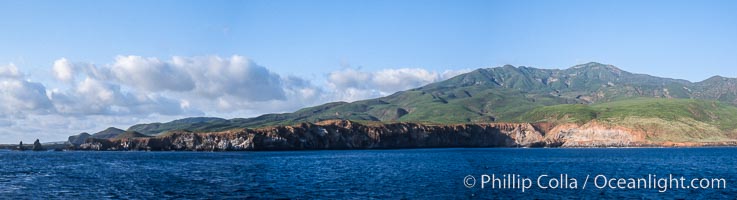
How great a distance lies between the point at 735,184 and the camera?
6988 centimetres

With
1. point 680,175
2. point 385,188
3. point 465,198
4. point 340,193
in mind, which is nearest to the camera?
point 465,198

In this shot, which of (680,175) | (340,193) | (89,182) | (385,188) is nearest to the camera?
(340,193)

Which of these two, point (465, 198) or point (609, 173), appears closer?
point (465, 198)

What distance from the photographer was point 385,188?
216ft

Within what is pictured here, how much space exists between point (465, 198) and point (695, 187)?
29.9 m

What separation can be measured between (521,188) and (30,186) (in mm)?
58834

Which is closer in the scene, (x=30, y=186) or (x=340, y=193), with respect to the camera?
(x=340, y=193)

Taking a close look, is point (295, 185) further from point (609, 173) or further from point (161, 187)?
point (609, 173)

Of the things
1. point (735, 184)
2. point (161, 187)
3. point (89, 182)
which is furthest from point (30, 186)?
point (735, 184)

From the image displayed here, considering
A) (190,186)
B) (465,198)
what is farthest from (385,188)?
(190,186)

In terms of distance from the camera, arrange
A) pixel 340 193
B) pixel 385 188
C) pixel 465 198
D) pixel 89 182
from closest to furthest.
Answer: pixel 465 198, pixel 340 193, pixel 385 188, pixel 89 182

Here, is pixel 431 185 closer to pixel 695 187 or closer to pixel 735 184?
pixel 695 187

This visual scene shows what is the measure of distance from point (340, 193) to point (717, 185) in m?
45.7

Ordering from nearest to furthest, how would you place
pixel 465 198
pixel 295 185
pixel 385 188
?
pixel 465 198, pixel 385 188, pixel 295 185
